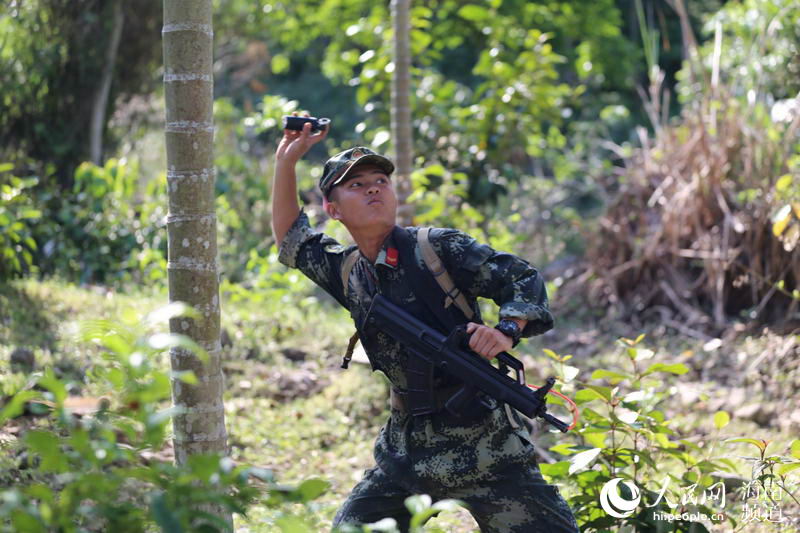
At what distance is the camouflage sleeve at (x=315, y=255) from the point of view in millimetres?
3014

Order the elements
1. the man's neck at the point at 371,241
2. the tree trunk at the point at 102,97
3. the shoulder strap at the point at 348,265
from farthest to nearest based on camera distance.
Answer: the tree trunk at the point at 102,97
the shoulder strap at the point at 348,265
the man's neck at the point at 371,241

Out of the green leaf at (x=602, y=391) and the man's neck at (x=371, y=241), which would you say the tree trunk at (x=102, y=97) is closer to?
the man's neck at (x=371, y=241)

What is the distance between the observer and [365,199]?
2834 mm

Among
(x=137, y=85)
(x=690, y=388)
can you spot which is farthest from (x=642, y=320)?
(x=137, y=85)

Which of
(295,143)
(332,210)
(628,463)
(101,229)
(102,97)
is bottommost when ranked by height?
(628,463)

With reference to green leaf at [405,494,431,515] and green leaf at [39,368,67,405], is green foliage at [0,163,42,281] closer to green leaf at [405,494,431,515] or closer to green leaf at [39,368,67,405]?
green leaf at [39,368,67,405]

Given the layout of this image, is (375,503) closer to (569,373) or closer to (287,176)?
(569,373)

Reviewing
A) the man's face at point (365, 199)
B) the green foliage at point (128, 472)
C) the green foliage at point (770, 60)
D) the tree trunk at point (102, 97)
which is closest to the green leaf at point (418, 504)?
the green foliage at point (128, 472)

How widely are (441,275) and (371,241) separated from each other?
0.92 feet

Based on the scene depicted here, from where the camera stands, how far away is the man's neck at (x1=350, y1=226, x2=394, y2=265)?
9.35 feet

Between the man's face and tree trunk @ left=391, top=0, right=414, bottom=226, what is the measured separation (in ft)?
8.20

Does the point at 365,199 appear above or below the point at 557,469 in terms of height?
above

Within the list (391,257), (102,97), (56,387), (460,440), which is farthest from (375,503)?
(102,97)

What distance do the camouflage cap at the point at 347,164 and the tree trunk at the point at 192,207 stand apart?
0.40 m
